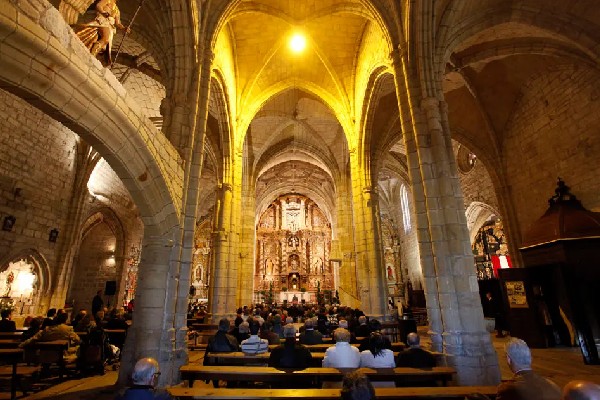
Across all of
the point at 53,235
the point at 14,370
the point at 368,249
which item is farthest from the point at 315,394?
the point at 53,235

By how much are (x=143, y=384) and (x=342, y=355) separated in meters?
2.36

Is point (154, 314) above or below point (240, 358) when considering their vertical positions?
above

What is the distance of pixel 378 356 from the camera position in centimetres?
381

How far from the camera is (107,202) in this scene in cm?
1577

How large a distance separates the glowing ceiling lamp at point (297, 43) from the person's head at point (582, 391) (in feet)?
39.9

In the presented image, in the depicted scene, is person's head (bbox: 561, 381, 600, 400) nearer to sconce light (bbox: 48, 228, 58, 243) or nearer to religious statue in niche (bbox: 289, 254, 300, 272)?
sconce light (bbox: 48, 228, 58, 243)

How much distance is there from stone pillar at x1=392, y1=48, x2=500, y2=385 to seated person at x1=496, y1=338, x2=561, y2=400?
325 centimetres

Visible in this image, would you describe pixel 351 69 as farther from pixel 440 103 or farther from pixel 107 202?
pixel 107 202

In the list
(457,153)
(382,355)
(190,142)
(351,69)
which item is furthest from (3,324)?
(457,153)

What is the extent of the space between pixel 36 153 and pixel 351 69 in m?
12.1

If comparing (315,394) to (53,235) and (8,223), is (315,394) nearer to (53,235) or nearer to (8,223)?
(8,223)

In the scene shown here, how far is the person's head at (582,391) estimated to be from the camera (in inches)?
61.2

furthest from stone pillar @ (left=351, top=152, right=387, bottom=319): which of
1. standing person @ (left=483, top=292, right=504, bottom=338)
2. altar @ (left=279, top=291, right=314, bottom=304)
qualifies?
altar @ (left=279, top=291, right=314, bottom=304)

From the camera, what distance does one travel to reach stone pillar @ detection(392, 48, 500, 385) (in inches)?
204
